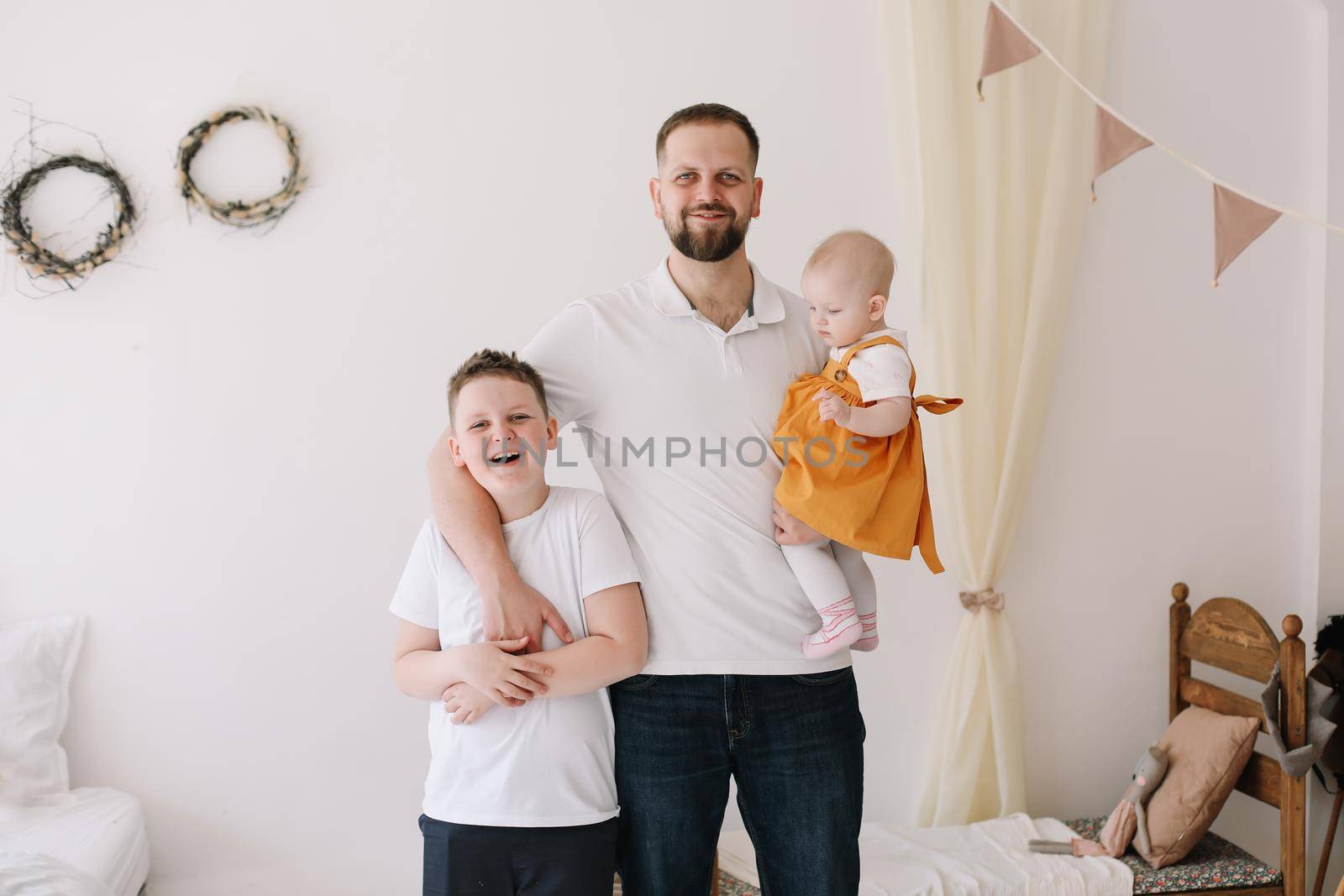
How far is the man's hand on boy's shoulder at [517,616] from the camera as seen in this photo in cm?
155

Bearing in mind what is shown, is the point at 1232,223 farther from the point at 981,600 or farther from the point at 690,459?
the point at 690,459

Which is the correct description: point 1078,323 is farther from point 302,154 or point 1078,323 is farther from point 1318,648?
point 302,154

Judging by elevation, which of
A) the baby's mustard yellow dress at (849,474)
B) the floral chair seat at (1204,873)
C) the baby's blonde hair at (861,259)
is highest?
the baby's blonde hair at (861,259)

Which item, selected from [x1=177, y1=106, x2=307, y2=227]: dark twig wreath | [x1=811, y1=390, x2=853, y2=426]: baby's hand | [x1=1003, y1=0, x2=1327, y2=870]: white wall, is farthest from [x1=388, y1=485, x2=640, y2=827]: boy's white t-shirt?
[x1=1003, y1=0, x2=1327, y2=870]: white wall

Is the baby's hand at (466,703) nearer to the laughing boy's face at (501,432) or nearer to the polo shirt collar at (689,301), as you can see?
the laughing boy's face at (501,432)

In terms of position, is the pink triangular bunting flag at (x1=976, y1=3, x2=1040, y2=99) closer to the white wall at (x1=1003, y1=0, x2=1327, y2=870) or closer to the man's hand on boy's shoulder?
the white wall at (x1=1003, y1=0, x2=1327, y2=870)

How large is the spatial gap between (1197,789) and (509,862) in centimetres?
178

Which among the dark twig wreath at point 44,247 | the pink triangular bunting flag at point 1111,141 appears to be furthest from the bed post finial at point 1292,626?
the dark twig wreath at point 44,247

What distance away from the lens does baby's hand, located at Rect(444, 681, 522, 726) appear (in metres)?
1.54

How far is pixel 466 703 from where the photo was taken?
1.54 m

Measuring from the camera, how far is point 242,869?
254 cm

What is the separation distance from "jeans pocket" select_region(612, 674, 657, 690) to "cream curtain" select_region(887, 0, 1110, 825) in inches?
52.2

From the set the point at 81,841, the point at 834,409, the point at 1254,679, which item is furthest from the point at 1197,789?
the point at 81,841

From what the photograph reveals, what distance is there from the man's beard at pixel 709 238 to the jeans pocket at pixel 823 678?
711mm
